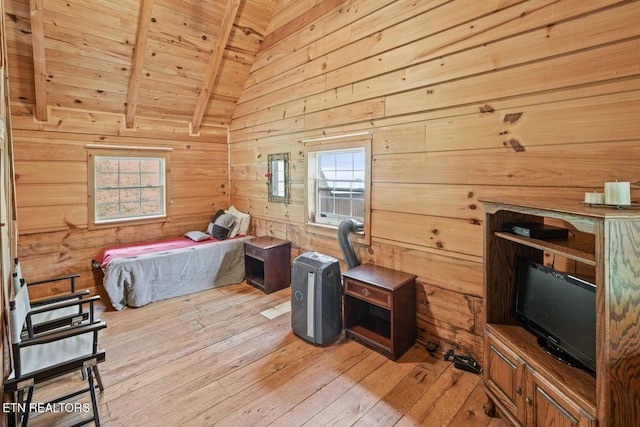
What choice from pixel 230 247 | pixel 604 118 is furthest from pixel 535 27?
pixel 230 247

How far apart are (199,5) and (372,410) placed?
4276mm

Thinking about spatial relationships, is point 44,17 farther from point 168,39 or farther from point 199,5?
point 199,5

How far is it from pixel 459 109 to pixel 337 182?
1543mm

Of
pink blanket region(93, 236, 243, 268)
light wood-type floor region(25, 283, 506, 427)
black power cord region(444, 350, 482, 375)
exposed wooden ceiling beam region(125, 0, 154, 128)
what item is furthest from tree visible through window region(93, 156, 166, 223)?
black power cord region(444, 350, 482, 375)

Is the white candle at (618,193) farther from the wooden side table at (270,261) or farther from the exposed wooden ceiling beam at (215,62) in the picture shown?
the exposed wooden ceiling beam at (215,62)

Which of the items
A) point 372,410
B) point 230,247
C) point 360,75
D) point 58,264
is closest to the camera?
point 372,410

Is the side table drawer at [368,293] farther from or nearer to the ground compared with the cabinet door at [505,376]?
farther from the ground

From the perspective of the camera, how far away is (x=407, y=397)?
2.05 m

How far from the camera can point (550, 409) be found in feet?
4.59

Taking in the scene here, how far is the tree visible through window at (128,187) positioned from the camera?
410 centimetres

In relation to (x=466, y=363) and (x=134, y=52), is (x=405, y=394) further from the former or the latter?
(x=134, y=52)

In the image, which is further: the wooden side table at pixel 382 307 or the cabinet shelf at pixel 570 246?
the wooden side table at pixel 382 307

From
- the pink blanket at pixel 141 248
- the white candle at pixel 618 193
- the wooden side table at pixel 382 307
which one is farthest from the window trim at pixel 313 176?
the white candle at pixel 618 193

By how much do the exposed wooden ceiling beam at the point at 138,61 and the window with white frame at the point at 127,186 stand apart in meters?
0.52
